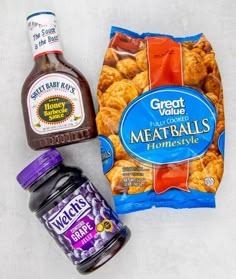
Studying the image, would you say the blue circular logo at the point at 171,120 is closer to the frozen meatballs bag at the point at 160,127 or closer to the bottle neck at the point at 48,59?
the frozen meatballs bag at the point at 160,127

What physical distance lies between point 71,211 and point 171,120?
24cm

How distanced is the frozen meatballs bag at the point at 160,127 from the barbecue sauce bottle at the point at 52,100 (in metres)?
0.04

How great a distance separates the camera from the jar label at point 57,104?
82cm

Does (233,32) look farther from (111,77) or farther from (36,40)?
(36,40)

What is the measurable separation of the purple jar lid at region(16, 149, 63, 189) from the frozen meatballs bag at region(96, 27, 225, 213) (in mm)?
99

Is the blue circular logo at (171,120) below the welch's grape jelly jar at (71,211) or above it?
above

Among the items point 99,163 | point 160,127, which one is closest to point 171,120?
point 160,127

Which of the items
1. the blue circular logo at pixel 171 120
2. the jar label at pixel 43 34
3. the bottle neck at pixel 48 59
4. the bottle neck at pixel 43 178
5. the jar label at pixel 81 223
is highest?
the jar label at pixel 43 34

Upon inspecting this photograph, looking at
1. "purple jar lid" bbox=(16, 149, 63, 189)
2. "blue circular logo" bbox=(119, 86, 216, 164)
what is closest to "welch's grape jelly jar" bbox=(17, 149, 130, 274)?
"purple jar lid" bbox=(16, 149, 63, 189)

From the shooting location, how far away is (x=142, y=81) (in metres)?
0.80

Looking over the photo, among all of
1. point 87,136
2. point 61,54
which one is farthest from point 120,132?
point 61,54

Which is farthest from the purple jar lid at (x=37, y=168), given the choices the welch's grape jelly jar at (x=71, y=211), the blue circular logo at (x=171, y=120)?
the blue circular logo at (x=171, y=120)

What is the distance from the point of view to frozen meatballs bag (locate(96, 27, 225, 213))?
80cm

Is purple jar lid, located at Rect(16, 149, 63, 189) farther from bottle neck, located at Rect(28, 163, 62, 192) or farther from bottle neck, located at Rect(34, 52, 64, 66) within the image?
bottle neck, located at Rect(34, 52, 64, 66)
